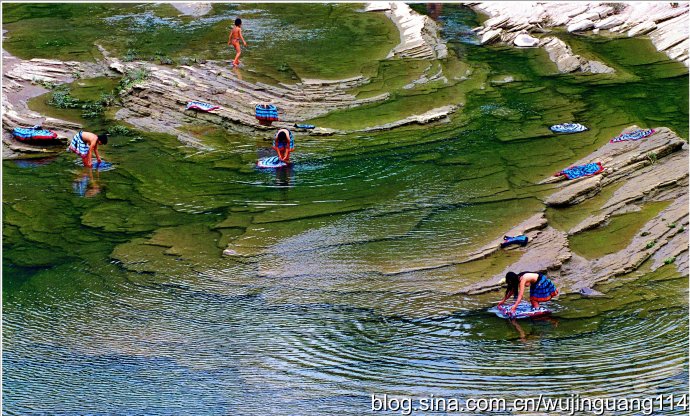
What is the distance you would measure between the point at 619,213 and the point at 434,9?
1592 centimetres

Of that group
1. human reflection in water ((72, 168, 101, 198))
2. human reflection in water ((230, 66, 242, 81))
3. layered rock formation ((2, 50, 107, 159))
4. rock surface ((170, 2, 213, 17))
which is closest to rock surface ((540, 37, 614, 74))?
human reflection in water ((230, 66, 242, 81))

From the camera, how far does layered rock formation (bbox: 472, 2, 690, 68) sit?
83.0 feet

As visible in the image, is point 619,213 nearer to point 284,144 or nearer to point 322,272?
point 322,272

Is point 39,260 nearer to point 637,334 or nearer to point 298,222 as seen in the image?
point 298,222

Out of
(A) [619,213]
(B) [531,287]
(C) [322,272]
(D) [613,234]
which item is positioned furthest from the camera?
(A) [619,213]

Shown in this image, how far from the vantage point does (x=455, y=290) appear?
43.1 feet

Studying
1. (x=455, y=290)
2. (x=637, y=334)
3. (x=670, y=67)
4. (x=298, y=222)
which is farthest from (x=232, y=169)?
(x=670, y=67)

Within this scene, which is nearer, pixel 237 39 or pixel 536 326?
pixel 536 326

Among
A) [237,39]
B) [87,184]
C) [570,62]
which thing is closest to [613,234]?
[87,184]

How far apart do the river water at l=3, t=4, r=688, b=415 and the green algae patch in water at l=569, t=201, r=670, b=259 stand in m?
0.22

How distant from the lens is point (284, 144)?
1808 cm

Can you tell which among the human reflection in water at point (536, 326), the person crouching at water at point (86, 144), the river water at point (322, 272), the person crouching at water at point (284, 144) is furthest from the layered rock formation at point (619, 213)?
the person crouching at water at point (86, 144)

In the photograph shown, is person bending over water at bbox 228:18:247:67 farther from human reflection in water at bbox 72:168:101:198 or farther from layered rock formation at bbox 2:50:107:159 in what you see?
human reflection in water at bbox 72:168:101:198

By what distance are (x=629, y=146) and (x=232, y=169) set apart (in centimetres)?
778
